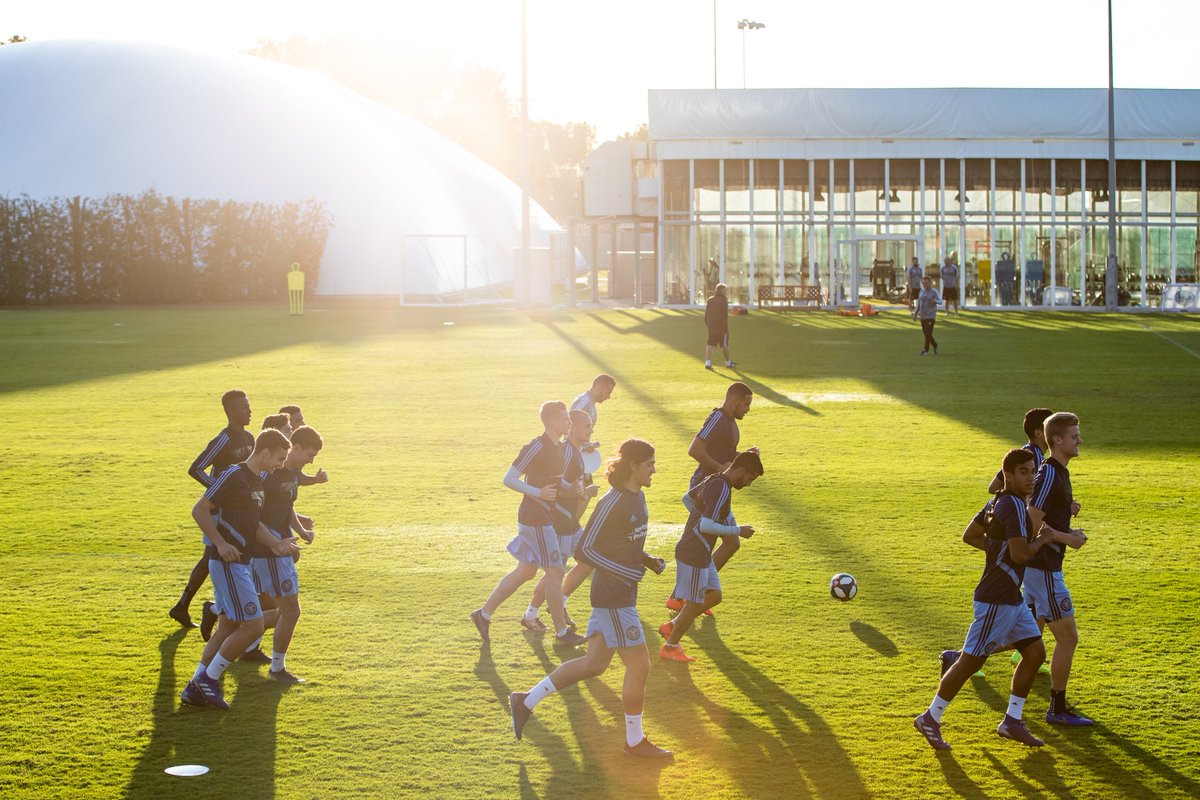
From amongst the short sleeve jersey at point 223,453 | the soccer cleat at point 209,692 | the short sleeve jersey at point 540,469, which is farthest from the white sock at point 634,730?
the short sleeve jersey at point 223,453

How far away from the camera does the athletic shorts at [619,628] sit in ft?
24.4

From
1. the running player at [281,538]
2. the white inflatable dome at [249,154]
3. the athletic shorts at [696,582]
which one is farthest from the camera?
the white inflatable dome at [249,154]

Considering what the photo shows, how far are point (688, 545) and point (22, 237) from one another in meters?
55.3

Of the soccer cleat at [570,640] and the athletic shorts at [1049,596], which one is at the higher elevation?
the athletic shorts at [1049,596]

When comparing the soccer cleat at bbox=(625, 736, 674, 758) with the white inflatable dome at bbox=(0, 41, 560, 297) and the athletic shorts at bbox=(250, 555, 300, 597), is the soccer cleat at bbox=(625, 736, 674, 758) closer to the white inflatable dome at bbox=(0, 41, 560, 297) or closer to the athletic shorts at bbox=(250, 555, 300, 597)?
the athletic shorts at bbox=(250, 555, 300, 597)

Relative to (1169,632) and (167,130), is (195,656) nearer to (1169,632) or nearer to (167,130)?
(1169,632)

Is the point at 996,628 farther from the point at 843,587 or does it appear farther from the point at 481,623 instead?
the point at 481,623

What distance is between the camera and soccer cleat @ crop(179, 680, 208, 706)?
8.16 meters

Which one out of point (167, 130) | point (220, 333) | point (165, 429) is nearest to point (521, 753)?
point (165, 429)

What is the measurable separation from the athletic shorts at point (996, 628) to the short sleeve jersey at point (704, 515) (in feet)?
6.03

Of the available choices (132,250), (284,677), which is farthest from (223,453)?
(132,250)

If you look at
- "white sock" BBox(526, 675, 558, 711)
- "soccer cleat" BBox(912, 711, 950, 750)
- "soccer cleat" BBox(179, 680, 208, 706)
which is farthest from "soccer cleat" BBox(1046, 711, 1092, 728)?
"soccer cleat" BBox(179, 680, 208, 706)

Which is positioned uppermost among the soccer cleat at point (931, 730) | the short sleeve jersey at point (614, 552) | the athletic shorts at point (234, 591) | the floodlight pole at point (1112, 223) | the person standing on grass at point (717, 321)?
the floodlight pole at point (1112, 223)

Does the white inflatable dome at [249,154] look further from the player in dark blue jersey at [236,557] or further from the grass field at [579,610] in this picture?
the player in dark blue jersey at [236,557]
